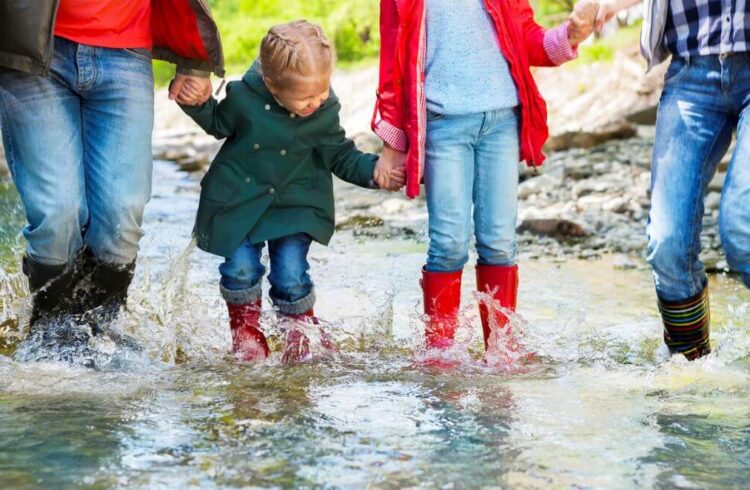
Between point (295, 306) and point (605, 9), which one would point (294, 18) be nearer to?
point (295, 306)

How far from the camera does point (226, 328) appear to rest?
14.4 ft

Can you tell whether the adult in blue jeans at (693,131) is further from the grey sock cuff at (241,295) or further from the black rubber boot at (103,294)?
the black rubber boot at (103,294)

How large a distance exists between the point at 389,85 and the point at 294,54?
15.2 inches

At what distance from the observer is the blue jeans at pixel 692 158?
11.4 ft

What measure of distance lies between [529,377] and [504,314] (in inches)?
15.4

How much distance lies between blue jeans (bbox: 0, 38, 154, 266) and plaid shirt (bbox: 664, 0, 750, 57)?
6.13 ft

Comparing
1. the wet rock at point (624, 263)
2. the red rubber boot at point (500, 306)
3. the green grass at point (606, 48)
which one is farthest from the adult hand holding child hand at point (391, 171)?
the green grass at point (606, 48)

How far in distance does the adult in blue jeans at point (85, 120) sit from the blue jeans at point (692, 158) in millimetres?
1637

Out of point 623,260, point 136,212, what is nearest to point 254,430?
point 136,212

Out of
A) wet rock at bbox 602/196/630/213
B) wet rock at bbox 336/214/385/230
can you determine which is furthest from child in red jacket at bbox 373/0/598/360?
wet rock at bbox 602/196/630/213

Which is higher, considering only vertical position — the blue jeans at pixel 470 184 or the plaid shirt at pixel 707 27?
the plaid shirt at pixel 707 27

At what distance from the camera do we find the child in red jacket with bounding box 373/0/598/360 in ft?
12.7

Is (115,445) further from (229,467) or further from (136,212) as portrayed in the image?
(136,212)

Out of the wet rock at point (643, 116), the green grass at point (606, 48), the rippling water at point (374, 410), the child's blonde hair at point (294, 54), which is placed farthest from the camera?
the green grass at point (606, 48)
